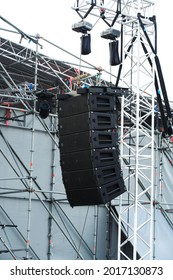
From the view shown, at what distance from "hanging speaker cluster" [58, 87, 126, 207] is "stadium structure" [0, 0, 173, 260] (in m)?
0.02

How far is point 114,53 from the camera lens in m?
10.5

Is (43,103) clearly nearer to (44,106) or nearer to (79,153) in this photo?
(44,106)

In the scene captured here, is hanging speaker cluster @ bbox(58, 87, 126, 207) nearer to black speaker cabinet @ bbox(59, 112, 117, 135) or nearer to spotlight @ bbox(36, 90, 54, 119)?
black speaker cabinet @ bbox(59, 112, 117, 135)

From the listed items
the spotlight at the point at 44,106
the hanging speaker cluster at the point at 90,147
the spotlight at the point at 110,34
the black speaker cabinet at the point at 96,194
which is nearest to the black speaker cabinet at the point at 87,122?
the hanging speaker cluster at the point at 90,147

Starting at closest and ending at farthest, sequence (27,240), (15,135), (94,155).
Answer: (94,155) < (27,240) < (15,135)

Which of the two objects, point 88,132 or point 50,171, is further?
point 50,171

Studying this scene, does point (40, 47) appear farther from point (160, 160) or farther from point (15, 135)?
point (160, 160)

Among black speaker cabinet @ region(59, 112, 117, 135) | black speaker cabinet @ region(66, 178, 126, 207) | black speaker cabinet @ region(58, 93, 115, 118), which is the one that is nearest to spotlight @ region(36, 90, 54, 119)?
black speaker cabinet @ region(58, 93, 115, 118)

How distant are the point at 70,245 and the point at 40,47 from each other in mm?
4092

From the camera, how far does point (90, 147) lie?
9203mm

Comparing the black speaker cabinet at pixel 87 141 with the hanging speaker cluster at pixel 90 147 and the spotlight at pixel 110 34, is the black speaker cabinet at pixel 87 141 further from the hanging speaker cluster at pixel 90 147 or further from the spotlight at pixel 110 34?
the spotlight at pixel 110 34

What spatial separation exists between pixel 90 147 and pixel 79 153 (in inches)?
8.7
